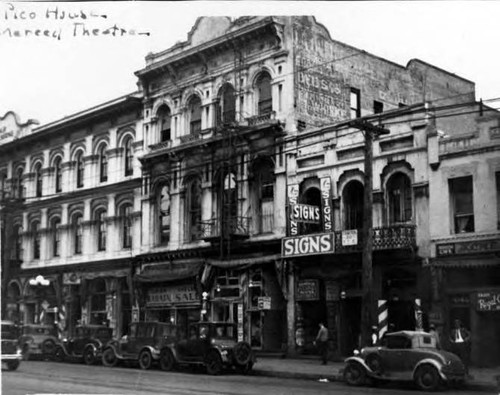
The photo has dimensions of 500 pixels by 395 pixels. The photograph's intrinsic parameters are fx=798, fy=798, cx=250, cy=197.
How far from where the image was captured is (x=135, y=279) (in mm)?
18672

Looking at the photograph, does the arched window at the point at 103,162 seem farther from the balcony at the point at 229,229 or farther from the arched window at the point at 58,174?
the balcony at the point at 229,229

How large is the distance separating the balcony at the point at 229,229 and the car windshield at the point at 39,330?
5.79m

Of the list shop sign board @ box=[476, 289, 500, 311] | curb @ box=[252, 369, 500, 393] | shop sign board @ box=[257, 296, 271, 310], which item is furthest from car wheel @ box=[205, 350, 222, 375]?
shop sign board @ box=[476, 289, 500, 311]

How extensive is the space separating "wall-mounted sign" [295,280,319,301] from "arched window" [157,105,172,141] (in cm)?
530

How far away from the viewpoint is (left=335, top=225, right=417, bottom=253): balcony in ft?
57.9

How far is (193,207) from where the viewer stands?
21.2 m

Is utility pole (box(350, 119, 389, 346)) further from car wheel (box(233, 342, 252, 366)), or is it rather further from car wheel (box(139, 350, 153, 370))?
car wheel (box(139, 350, 153, 370))

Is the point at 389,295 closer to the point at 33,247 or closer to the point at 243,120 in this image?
the point at 243,120

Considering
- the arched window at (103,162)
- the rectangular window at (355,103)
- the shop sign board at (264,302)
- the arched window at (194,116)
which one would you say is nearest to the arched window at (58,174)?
the arched window at (103,162)

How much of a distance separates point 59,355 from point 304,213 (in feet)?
22.4

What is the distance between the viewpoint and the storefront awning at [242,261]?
19.7m

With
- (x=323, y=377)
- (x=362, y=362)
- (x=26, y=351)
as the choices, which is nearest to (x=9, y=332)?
(x=26, y=351)

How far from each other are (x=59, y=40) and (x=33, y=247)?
6.98 meters

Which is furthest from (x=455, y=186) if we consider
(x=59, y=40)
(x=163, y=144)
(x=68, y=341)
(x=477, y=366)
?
(x=59, y=40)
